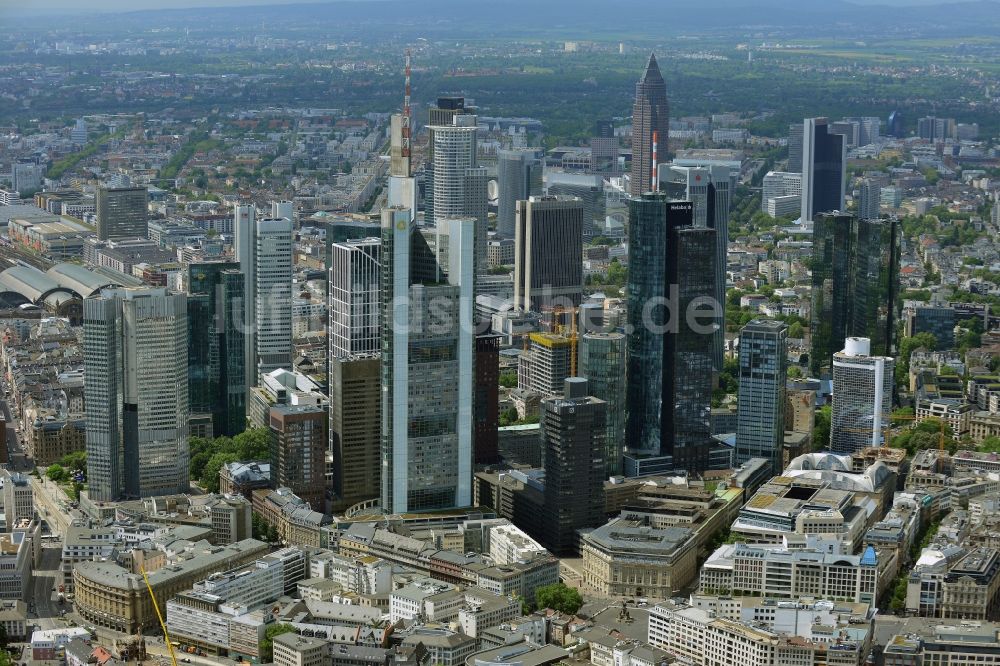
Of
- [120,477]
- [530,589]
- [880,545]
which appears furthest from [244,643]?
[880,545]

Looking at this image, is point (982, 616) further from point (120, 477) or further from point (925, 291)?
point (925, 291)

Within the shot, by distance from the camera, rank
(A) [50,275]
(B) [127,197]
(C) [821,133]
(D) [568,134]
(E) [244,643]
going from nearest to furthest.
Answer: (E) [244,643] < (A) [50,275] < (B) [127,197] < (C) [821,133] < (D) [568,134]

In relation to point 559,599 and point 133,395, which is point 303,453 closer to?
point 133,395

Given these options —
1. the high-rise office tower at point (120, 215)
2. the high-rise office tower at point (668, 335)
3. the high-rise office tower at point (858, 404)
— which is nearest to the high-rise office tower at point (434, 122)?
the high-rise office tower at point (120, 215)

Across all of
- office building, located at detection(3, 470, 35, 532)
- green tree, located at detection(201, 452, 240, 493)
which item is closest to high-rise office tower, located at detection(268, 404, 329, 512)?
green tree, located at detection(201, 452, 240, 493)

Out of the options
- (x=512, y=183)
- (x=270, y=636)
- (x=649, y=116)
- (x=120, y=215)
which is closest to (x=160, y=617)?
(x=270, y=636)

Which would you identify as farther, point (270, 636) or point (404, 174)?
point (404, 174)
